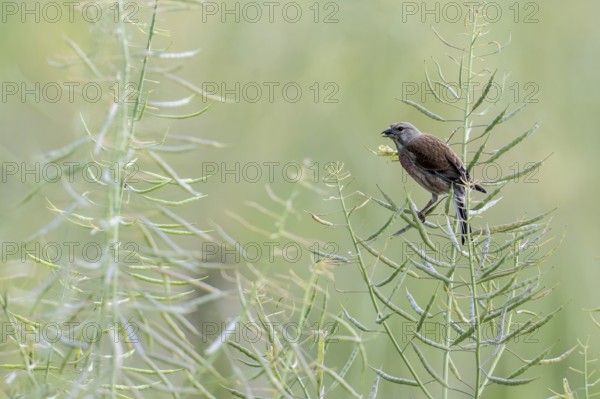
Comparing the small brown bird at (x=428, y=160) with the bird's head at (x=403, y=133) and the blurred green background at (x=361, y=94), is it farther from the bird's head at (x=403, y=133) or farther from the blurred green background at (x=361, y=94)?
the blurred green background at (x=361, y=94)

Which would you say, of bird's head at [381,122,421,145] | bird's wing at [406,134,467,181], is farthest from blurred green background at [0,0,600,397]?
bird's wing at [406,134,467,181]

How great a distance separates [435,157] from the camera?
10.0 ft

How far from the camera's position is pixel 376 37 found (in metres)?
7.17

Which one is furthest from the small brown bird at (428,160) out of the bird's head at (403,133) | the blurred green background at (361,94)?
the blurred green background at (361,94)

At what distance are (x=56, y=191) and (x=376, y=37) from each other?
19.5ft

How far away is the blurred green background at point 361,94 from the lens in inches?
247

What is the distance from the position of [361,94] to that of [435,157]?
3.98 metres

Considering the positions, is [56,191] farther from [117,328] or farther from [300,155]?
[300,155]

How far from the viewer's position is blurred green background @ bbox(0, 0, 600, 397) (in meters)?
6.29

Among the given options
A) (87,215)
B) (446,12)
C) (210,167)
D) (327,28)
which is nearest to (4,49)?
(210,167)

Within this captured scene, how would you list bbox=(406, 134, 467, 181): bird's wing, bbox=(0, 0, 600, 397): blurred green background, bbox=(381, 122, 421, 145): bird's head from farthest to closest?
bbox=(0, 0, 600, 397): blurred green background, bbox=(381, 122, 421, 145): bird's head, bbox=(406, 134, 467, 181): bird's wing

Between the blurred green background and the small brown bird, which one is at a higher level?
the blurred green background

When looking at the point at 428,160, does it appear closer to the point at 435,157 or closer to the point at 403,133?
the point at 435,157

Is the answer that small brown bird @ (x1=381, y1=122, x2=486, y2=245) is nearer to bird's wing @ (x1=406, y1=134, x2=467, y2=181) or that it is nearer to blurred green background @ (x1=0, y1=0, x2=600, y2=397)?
bird's wing @ (x1=406, y1=134, x2=467, y2=181)
